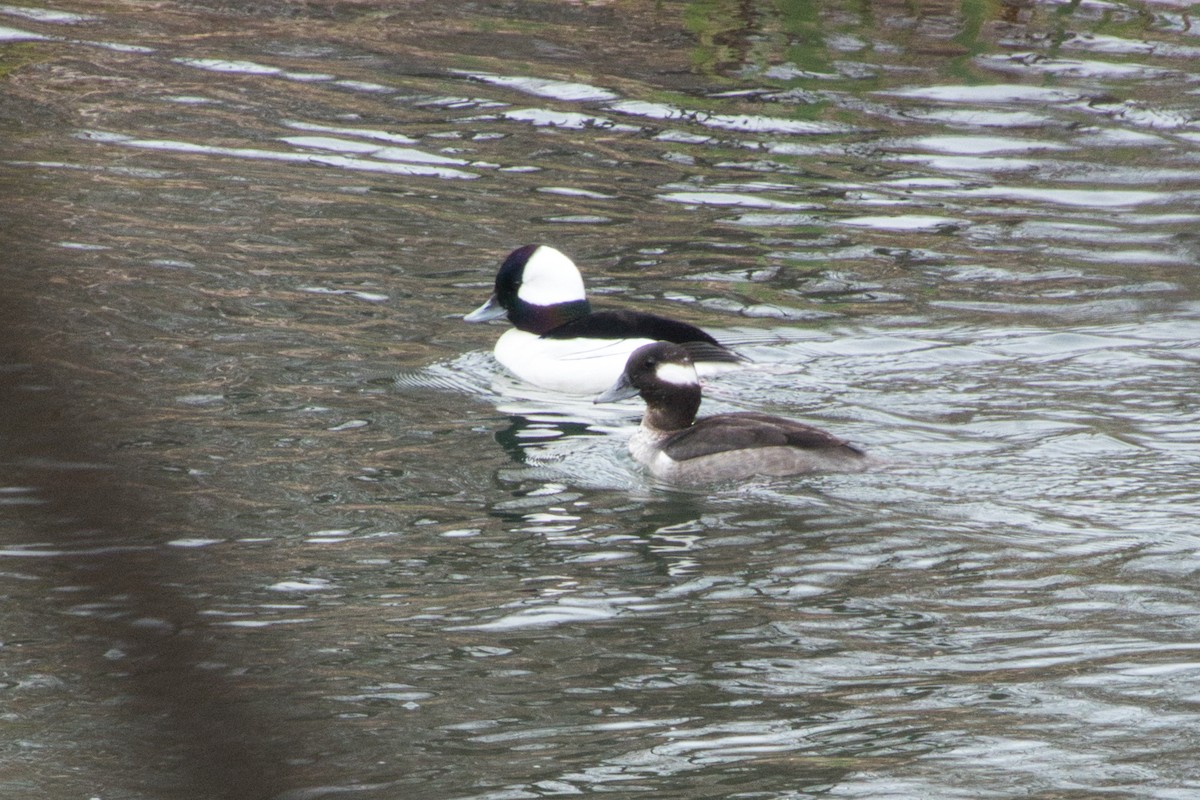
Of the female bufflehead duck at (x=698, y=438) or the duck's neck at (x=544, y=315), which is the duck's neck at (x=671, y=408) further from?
the duck's neck at (x=544, y=315)

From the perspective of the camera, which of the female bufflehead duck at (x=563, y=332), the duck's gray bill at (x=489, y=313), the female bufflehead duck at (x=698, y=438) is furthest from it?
the duck's gray bill at (x=489, y=313)

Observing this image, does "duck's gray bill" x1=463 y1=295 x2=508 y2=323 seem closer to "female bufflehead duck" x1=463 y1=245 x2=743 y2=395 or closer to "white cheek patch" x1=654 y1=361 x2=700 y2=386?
"female bufflehead duck" x1=463 y1=245 x2=743 y2=395

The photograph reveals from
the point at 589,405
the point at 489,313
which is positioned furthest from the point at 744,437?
the point at 489,313

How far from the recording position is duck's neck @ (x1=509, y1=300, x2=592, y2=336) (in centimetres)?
1034

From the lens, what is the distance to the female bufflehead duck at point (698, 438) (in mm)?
7832

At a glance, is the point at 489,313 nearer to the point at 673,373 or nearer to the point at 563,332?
the point at 563,332

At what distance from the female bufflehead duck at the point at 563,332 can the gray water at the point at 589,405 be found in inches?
12.1

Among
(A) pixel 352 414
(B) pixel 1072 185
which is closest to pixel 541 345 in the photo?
(A) pixel 352 414

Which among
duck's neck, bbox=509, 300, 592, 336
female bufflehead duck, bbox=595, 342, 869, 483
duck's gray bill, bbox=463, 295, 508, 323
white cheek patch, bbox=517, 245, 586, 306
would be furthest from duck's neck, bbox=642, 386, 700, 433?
duck's gray bill, bbox=463, 295, 508, 323

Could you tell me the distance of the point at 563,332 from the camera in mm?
9945

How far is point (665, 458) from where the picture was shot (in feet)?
26.9

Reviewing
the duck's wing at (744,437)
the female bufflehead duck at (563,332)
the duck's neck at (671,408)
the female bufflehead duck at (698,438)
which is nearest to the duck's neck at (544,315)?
the female bufflehead duck at (563,332)

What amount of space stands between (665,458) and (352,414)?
1.81 metres

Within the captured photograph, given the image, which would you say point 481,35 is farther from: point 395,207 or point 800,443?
point 800,443
